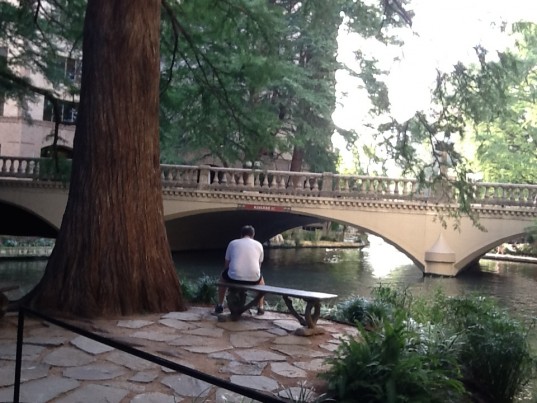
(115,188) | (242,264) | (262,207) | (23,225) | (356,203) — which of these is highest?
(356,203)

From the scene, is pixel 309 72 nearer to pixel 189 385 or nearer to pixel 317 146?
pixel 317 146

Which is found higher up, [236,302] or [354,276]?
[236,302]

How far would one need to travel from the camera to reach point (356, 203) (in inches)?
908

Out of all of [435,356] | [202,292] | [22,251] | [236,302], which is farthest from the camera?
[22,251]

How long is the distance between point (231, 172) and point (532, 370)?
1831cm

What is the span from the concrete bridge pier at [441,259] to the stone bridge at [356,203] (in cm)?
3

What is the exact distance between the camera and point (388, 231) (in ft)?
75.0

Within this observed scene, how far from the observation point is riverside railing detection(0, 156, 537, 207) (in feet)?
72.1

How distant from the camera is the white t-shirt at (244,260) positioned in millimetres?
8531

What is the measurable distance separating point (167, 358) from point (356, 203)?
1732cm

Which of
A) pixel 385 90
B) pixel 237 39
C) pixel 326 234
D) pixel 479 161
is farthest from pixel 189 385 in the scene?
pixel 326 234

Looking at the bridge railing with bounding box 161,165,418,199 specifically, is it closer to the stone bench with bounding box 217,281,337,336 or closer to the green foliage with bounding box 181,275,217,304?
the green foliage with bounding box 181,275,217,304

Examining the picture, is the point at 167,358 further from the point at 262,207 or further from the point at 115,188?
the point at 262,207

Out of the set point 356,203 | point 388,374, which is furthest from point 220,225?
point 388,374
